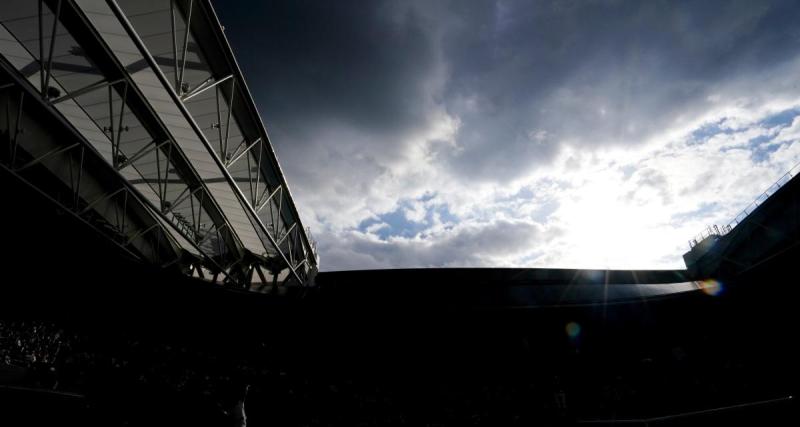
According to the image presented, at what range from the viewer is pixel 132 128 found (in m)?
13.2

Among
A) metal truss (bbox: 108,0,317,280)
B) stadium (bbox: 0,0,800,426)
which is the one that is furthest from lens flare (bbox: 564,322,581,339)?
metal truss (bbox: 108,0,317,280)

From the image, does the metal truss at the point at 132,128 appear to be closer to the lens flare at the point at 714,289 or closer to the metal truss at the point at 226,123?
the metal truss at the point at 226,123

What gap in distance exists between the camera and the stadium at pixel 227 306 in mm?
10188

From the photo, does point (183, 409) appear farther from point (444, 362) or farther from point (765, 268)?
point (765, 268)

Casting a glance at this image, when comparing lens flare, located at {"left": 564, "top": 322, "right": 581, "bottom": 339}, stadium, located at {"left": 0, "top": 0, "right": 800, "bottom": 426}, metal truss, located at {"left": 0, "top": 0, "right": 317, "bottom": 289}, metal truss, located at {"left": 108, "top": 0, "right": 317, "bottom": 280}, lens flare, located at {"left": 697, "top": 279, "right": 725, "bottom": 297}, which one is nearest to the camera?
metal truss, located at {"left": 108, "top": 0, "right": 317, "bottom": 280}

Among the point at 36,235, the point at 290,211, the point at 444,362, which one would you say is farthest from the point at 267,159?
the point at 444,362

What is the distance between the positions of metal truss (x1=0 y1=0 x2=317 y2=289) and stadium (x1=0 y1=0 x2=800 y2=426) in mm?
84

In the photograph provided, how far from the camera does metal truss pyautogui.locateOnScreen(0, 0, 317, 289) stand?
31.5ft

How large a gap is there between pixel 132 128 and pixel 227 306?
1024 centimetres

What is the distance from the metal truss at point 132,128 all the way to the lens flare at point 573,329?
16750 mm

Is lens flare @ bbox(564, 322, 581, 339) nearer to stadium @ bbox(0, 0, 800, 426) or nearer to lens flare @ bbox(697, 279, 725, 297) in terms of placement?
stadium @ bbox(0, 0, 800, 426)

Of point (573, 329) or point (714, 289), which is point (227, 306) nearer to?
point (573, 329)

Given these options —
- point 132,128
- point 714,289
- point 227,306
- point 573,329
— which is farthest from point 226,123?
point 714,289

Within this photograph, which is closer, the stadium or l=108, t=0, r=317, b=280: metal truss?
l=108, t=0, r=317, b=280: metal truss
